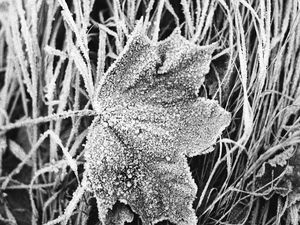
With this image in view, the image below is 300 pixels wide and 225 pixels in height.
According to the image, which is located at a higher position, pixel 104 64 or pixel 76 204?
pixel 104 64

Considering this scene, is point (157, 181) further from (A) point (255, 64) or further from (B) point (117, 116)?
(A) point (255, 64)

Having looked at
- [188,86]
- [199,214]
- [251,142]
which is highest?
[188,86]

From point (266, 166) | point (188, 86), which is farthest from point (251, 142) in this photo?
point (188, 86)
